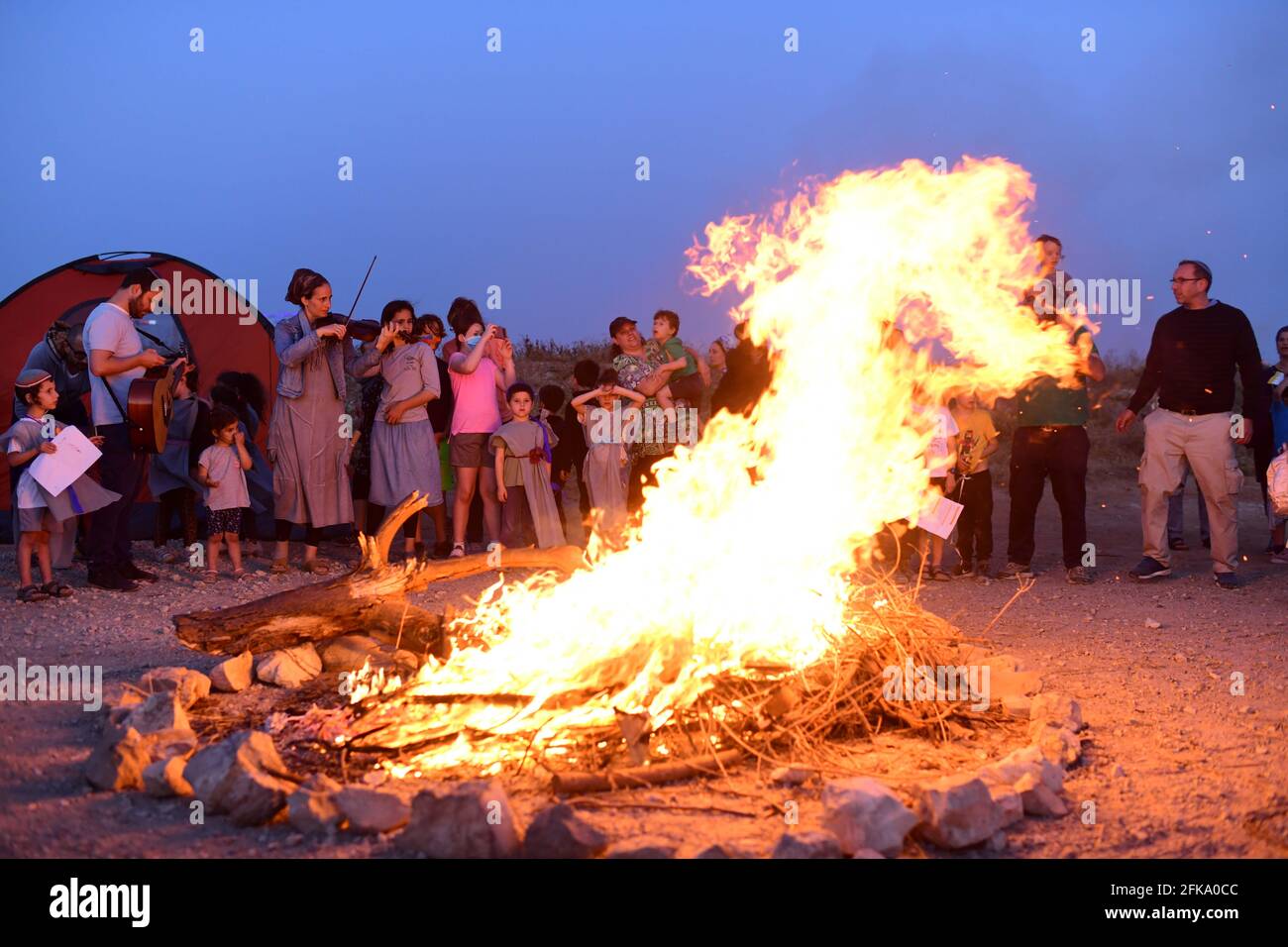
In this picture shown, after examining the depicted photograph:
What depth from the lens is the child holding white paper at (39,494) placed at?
770cm

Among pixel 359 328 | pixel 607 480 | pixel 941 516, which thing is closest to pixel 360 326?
pixel 359 328

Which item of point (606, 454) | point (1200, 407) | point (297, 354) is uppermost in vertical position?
point (297, 354)

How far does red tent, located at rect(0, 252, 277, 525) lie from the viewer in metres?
10.7

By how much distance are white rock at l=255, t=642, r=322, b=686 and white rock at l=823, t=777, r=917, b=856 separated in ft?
10.2

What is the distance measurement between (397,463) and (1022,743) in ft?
19.3

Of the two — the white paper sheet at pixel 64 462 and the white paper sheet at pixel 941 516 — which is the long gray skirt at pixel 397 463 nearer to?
the white paper sheet at pixel 64 462

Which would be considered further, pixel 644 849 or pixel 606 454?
pixel 606 454

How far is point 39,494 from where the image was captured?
305 inches

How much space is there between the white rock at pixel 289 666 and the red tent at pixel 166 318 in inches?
233

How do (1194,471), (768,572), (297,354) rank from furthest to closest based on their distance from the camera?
(297,354) < (1194,471) < (768,572)

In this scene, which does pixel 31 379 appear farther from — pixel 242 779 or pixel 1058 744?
pixel 1058 744
